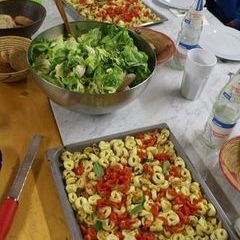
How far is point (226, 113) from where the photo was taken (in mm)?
860

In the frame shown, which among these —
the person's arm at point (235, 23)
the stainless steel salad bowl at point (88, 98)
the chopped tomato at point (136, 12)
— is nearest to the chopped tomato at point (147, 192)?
the stainless steel salad bowl at point (88, 98)

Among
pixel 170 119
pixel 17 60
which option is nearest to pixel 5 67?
pixel 17 60

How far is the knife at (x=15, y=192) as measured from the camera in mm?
658

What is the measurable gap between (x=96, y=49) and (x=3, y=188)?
0.42 metres

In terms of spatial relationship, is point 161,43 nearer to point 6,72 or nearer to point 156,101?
point 156,101

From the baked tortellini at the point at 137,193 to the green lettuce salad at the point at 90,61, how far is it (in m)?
0.15

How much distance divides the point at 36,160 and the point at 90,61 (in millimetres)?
278

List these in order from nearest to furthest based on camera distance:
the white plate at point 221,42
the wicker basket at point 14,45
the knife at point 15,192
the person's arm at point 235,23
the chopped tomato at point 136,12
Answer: the knife at point 15,192, the wicker basket at point 14,45, the white plate at point 221,42, the chopped tomato at point 136,12, the person's arm at point 235,23

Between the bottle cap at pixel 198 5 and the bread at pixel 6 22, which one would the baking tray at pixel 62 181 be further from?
the bread at pixel 6 22

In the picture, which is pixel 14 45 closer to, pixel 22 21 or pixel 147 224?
pixel 22 21

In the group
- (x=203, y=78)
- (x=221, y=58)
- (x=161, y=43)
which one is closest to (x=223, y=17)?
(x=221, y=58)

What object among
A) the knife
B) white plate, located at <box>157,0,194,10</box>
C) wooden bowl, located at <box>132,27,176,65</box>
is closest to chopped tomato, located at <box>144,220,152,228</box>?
the knife

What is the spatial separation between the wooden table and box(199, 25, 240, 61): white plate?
25.2 inches

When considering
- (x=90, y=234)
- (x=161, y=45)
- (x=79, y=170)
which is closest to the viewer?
(x=90, y=234)
